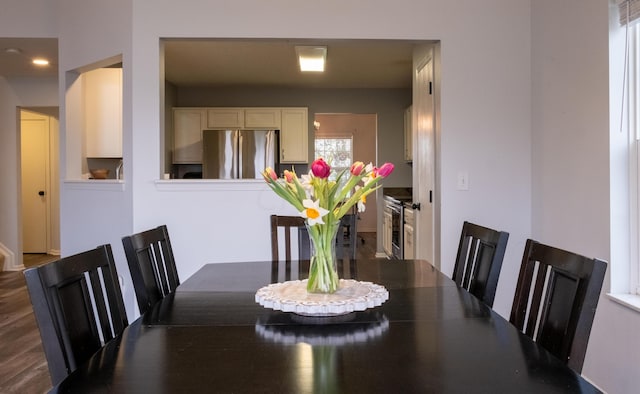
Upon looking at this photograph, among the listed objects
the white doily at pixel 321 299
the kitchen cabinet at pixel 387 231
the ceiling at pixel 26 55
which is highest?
the ceiling at pixel 26 55

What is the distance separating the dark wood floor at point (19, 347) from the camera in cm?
249

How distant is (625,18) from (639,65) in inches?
8.6

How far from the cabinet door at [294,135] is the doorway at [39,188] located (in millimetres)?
3443

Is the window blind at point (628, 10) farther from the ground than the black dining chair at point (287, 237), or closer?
farther from the ground

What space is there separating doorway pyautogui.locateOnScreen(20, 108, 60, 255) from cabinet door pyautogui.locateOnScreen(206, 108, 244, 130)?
2.48 meters

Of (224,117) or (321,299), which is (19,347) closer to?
(321,299)

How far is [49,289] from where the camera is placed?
41.6 inches

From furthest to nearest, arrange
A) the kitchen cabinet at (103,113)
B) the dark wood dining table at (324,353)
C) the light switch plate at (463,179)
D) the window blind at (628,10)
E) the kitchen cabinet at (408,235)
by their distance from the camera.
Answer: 1. the kitchen cabinet at (408,235)
2. the kitchen cabinet at (103,113)
3. the light switch plate at (463,179)
4. the window blind at (628,10)
5. the dark wood dining table at (324,353)

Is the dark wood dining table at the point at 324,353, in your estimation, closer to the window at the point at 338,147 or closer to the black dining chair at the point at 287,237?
the black dining chair at the point at 287,237

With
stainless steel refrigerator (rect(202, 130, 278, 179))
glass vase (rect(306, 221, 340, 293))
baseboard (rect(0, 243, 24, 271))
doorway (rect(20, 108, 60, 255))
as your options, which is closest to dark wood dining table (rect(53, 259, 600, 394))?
glass vase (rect(306, 221, 340, 293))

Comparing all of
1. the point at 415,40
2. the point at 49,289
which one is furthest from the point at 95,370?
the point at 415,40

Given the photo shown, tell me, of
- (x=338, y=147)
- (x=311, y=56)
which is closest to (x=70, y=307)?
(x=311, y=56)

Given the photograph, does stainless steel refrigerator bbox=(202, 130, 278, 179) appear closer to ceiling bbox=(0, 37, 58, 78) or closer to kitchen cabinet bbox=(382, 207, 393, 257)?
kitchen cabinet bbox=(382, 207, 393, 257)

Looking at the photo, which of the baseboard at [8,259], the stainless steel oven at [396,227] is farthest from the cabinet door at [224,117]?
the baseboard at [8,259]
